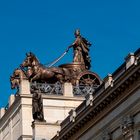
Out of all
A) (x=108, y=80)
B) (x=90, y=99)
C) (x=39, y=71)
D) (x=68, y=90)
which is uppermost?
(x=39, y=71)

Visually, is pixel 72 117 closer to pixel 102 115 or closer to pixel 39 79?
pixel 102 115

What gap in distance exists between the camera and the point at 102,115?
6825 cm

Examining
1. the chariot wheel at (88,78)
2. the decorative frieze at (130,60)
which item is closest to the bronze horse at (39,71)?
the chariot wheel at (88,78)

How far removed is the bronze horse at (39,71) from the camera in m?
103

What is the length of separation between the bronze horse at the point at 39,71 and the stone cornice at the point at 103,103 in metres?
23.1

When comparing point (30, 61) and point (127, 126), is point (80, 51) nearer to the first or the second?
point (30, 61)

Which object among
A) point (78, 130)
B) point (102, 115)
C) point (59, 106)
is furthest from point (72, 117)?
point (59, 106)

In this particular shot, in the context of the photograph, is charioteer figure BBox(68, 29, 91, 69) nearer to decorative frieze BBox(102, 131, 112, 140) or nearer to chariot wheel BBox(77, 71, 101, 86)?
chariot wheel BBox(77, 71, 101, 86)

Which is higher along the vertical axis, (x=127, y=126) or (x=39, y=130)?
(x=39, y=130)

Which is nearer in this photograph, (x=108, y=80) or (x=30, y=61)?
(x=108, y=80)

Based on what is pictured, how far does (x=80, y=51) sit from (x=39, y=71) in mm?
9279

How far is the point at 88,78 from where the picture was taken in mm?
105375

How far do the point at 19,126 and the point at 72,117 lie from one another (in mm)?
25293

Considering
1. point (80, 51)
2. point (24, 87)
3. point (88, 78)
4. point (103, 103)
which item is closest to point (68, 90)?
point (88, 78)
